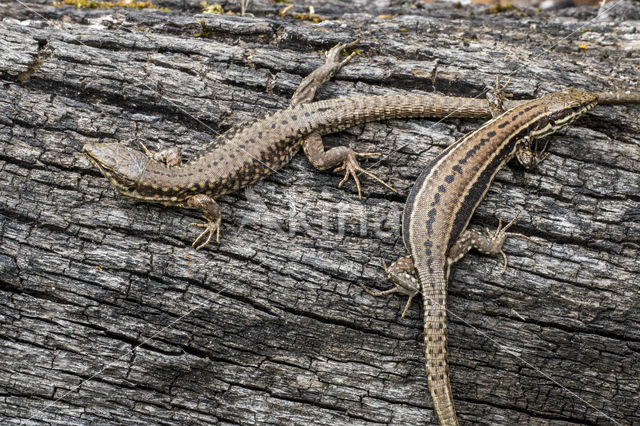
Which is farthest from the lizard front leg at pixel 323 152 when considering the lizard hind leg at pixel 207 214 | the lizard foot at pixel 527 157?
the lizard foot at pixel 527 157

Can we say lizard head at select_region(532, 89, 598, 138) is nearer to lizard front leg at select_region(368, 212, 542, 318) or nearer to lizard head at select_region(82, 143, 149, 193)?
lizard front leg at select_region(368, 212, 542, 318)

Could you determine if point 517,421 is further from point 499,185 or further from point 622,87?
point 622,87

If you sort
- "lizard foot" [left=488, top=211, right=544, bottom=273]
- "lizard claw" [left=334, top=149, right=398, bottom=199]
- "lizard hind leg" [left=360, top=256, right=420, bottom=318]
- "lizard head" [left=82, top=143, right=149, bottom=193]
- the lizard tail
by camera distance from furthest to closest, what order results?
"lizard claw" [left=334, top=149, right=398, bottom=199], "lizard foot" [left=488, top=211, right=544, bottom=273], "lizard head" [left=82, top=143, right=149, bottom=193], "lizard hind leg" [left=360, top=256, right=420, bottom=318], the lizard tail

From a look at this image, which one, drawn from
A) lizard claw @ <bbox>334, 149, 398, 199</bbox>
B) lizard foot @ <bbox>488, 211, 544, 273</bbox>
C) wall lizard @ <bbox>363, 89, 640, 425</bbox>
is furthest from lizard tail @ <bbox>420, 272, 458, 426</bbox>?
lizard claw @ <bbox>334, 149, 398, 199</bbox>

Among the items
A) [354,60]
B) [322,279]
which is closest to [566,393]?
[322,279]

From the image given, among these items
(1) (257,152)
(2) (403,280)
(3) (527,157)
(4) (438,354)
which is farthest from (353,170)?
(4) (438,354)

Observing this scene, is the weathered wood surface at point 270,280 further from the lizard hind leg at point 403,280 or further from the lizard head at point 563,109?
the lizard head at point 563,109

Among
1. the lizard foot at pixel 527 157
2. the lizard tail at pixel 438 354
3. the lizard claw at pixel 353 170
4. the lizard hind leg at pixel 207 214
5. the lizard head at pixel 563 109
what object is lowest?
the lizard tail at pixel 438 354

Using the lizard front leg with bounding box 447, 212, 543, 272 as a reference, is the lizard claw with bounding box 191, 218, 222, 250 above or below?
below
